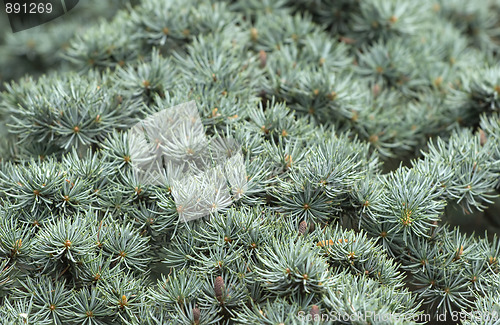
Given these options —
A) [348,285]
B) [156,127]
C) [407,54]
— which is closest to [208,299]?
[348,285]

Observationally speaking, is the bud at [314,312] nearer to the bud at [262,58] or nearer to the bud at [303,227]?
the bud at [303,227]

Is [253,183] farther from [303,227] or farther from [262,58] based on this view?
[262,58]

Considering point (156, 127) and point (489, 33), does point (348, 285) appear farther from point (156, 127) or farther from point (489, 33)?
point (489, 33)

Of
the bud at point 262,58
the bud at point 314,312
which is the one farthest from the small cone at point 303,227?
the bud at point 262,58

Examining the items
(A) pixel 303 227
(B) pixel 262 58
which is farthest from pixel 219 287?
(B) pixel 262 58

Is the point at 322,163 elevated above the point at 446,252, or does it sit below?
above

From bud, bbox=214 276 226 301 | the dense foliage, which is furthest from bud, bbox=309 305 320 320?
bud, bbox=214 276 226 301

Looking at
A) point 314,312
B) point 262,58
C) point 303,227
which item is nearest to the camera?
point 314,312
